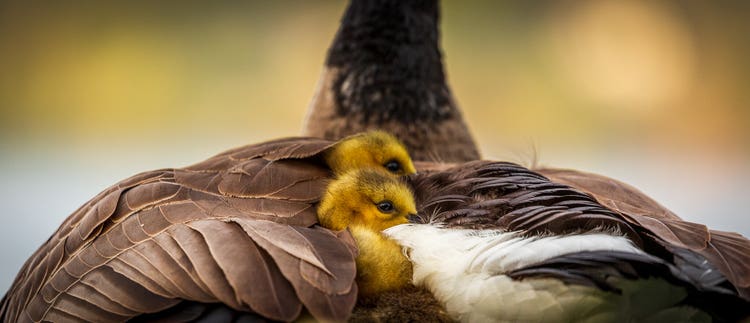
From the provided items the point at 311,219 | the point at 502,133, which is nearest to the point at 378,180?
the point at 311,219

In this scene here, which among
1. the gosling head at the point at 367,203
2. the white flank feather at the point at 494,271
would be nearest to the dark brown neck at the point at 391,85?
the gosling head at the point at 367,203

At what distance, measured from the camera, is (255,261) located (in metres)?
0.83

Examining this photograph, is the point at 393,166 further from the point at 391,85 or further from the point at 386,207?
the point at 391,85

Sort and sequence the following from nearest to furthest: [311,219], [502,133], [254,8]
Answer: [311,219] < [502,133] < [254,8]

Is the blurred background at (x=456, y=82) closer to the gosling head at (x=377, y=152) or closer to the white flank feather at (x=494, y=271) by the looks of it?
the gosling head at (x=377, y=152)

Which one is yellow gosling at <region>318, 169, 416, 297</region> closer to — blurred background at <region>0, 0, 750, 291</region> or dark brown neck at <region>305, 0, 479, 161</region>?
dark brown neck at <region>305, 0, 479, 161</region>

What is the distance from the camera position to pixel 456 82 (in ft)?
10.6

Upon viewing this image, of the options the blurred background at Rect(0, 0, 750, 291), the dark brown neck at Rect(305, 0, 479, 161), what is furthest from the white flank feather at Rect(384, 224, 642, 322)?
the blurred background at Rect(0, 0, 750, 291)

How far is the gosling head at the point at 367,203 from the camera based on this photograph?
3.34ft

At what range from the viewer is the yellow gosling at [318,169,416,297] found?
0.90m

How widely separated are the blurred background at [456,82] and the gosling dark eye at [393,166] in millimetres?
1402

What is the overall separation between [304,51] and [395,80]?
124 centimetres

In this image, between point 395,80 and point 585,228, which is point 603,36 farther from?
point 585,228

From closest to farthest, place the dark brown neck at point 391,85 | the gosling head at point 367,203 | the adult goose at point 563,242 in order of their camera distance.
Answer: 1. the adult goose at point 563,242
2. the gosling head at point 367,203
3. the dark brown neck at point 391,85
